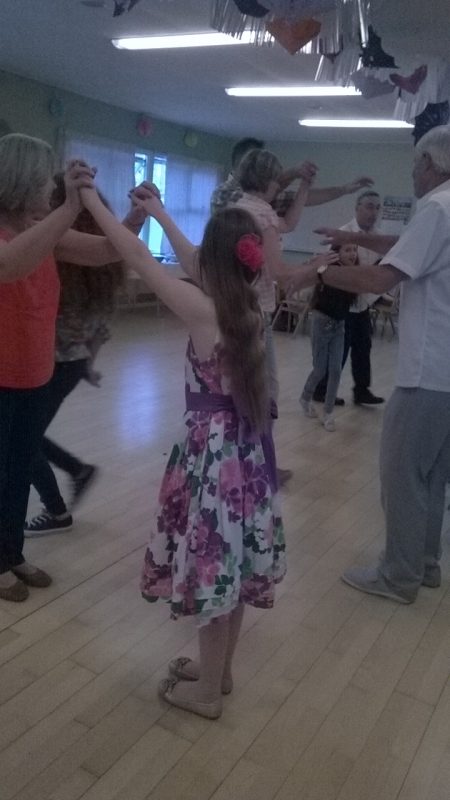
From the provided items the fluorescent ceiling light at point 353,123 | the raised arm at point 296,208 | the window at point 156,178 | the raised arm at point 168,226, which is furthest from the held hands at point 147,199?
the fluorescent ceiling light at point 353,123

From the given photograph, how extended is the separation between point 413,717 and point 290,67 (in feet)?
18.5

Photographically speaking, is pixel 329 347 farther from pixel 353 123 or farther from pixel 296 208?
pixel 353 123

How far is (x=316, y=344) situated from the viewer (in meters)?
5.02

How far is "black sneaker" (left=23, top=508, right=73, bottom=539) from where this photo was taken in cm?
284

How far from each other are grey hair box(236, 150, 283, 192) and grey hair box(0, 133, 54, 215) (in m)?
1.16

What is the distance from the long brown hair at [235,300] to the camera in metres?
1.62

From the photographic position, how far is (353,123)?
9109 millimetres

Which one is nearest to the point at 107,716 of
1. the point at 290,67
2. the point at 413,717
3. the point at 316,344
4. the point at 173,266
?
the point at 413,717

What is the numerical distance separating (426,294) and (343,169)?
9.71 meters

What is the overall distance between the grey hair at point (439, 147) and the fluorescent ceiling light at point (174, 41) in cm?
345

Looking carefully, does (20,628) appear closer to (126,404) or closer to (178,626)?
(178,626)

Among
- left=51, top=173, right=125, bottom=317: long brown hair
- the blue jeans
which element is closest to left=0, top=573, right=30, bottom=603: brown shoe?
left=51, top=173, right=125, bottom=317: long brown hair

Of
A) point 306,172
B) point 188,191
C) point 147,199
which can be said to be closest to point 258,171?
point 306,172

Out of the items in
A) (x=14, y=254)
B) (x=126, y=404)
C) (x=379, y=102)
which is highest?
(x=379, y=102)
